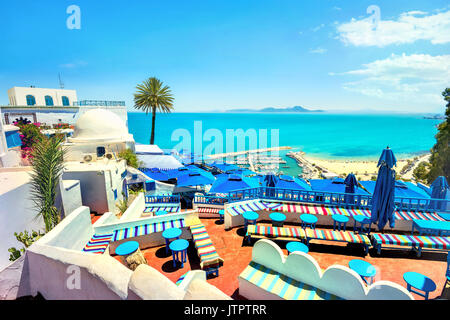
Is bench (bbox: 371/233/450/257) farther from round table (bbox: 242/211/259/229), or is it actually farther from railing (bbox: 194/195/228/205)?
railing (bbox: 194/195/228/205)

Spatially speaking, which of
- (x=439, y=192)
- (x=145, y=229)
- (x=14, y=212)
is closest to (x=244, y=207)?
(x=145, y=229)

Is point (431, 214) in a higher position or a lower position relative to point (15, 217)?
lower

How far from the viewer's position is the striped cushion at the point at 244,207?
9.50 metres

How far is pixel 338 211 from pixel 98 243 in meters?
9.21

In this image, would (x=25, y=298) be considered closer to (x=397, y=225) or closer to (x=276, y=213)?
(x=276, y=213)

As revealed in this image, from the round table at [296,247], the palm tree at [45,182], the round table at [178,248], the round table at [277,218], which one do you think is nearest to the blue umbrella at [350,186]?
the round table at [277,218]

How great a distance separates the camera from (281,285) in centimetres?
489

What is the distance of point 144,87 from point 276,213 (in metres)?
29.0

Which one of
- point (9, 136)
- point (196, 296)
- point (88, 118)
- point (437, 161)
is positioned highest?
point (88, 118)

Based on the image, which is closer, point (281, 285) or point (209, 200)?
point (281, 285)

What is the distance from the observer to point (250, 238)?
835 cm

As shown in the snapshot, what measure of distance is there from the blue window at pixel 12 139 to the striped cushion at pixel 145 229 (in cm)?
1934

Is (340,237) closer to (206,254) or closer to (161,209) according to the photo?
(206,254)
